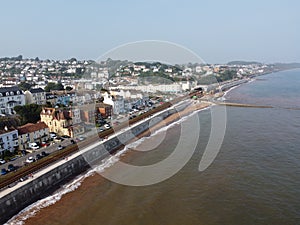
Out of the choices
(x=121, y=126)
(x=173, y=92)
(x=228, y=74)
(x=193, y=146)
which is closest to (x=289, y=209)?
(x=193, y=146)

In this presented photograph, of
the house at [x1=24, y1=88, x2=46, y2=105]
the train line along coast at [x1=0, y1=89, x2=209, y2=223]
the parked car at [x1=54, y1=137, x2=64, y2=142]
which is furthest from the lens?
the house at [x1=24, y1=88, x2=46, y2=105]

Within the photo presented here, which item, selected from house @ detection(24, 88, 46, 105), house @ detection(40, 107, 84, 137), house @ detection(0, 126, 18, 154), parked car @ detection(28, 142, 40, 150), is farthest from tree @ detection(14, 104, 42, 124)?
house @ detection(24, 88, 46, 105)

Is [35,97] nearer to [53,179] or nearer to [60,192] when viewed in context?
[53,179]

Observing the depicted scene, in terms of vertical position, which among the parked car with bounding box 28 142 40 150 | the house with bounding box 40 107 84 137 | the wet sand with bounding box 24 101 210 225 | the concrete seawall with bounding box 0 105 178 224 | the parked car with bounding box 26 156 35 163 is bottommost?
the wet sand with bounding box 24 101 210 225

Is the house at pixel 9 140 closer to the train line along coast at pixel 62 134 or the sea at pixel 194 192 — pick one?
the train line along coast at pixel 62 134

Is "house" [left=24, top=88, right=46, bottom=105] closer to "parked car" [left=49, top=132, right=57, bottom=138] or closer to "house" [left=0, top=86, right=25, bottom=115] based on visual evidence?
"house" [left=0, top=86, right=25, bottom=115]

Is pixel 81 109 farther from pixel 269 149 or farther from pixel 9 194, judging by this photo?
pixel 269 149

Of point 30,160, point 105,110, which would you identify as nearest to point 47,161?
point 30,160

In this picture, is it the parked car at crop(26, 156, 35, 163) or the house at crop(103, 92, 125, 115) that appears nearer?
the parked car at crop(26, 156, 35, 163)
